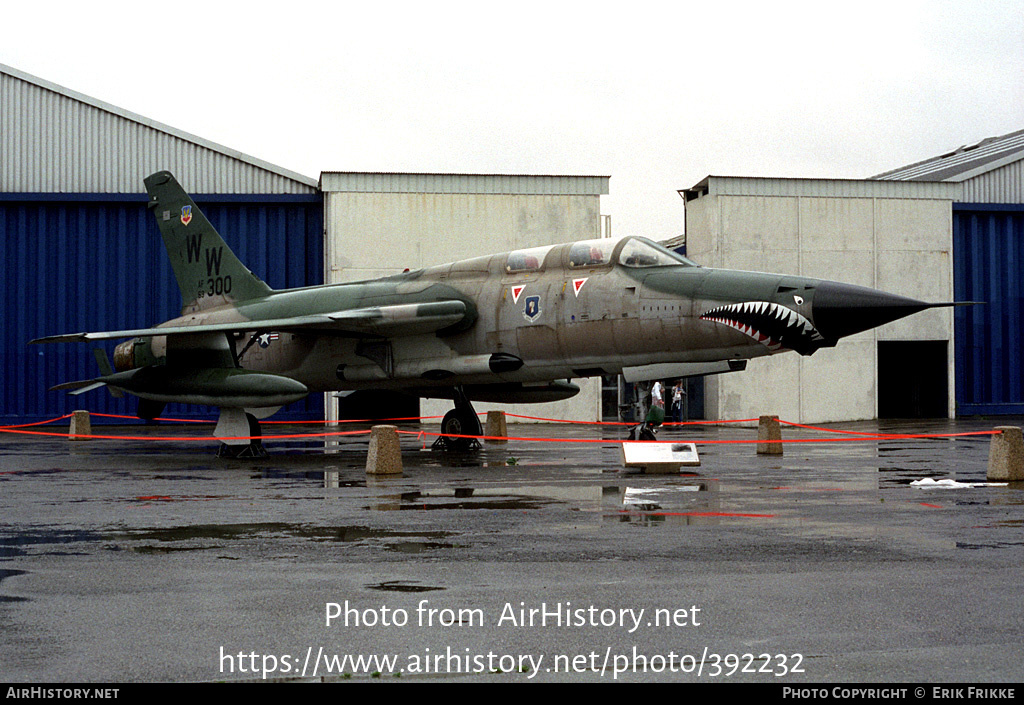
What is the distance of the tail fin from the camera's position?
19.4m

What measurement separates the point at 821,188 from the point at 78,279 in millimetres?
22412

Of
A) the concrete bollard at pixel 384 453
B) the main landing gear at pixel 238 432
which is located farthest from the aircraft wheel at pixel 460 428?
the concrete bollard at pixel 384 453

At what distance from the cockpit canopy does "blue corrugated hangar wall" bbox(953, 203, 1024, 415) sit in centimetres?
2240

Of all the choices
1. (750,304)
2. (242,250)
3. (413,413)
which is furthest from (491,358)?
(242,250)

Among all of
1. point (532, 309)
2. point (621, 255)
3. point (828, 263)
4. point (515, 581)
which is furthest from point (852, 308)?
point (828, 263)

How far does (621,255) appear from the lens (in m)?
15.3

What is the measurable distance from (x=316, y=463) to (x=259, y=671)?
11.6m

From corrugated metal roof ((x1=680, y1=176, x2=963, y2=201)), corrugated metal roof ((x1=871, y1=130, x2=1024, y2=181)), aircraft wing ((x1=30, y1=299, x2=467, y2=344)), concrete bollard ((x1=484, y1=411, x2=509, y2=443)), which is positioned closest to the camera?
aircraft wing ((x1=30, y1=299, x2=467, y2=344))

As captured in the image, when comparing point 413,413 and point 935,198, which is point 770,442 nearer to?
point 413,413

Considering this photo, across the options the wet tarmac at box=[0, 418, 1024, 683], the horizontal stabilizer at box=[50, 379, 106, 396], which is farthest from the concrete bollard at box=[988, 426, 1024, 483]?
the horizontal stabilizer at box=[50, 379, 106, 396]

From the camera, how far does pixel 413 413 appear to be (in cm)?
3020

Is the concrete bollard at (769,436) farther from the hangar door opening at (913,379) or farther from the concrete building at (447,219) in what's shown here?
the hangar door opening at (913,379)

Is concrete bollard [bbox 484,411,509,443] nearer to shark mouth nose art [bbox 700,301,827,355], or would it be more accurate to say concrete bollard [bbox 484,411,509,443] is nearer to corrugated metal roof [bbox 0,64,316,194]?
shark mouth nose art [bbox 700,301,827,355]

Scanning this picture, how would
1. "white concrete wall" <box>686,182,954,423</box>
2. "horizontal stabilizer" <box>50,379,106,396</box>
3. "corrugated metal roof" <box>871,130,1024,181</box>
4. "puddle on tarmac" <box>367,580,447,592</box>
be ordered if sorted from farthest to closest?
"corrugated metal roof" <box>871,130,1024,181</box>, "white concrete wall" <box>686,182,954,423</box>, "horizontal stabilizer" <box>50,379,106,396</box>, "puddle on tarmac" <box>367,580,447,592</box>
